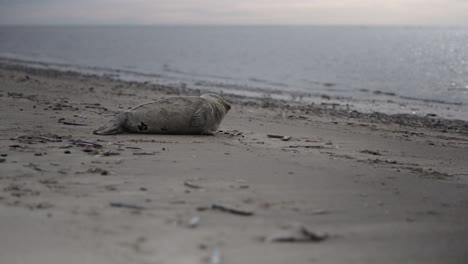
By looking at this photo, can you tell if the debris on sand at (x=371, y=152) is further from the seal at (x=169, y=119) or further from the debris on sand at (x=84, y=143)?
the debris on sand at (x=84, y=143)

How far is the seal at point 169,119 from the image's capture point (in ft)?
28.8

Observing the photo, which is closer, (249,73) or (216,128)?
(216,128)

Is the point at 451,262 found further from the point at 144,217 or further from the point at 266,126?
the point at 266,126

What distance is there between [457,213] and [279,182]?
173 cm

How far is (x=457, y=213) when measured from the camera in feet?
16.4

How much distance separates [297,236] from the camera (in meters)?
4.05

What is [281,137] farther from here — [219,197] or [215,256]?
[215,256]

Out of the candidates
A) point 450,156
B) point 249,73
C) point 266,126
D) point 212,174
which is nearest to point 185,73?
point 249,73

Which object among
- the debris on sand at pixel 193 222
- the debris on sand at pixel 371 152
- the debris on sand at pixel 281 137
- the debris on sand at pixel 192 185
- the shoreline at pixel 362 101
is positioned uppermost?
the shoreline at pixel 362 101

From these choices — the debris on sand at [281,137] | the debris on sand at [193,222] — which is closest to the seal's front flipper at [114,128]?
the debris on sand at [281,137]

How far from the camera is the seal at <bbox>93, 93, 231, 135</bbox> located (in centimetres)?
877

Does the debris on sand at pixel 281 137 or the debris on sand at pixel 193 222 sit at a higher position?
the debris on sand at pixel 281 137

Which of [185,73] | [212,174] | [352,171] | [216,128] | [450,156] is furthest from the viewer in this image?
[185,73]

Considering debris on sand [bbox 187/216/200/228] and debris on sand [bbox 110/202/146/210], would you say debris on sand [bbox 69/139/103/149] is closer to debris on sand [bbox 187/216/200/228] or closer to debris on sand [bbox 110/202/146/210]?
debris on sand [bbox 110/202/146/210]
